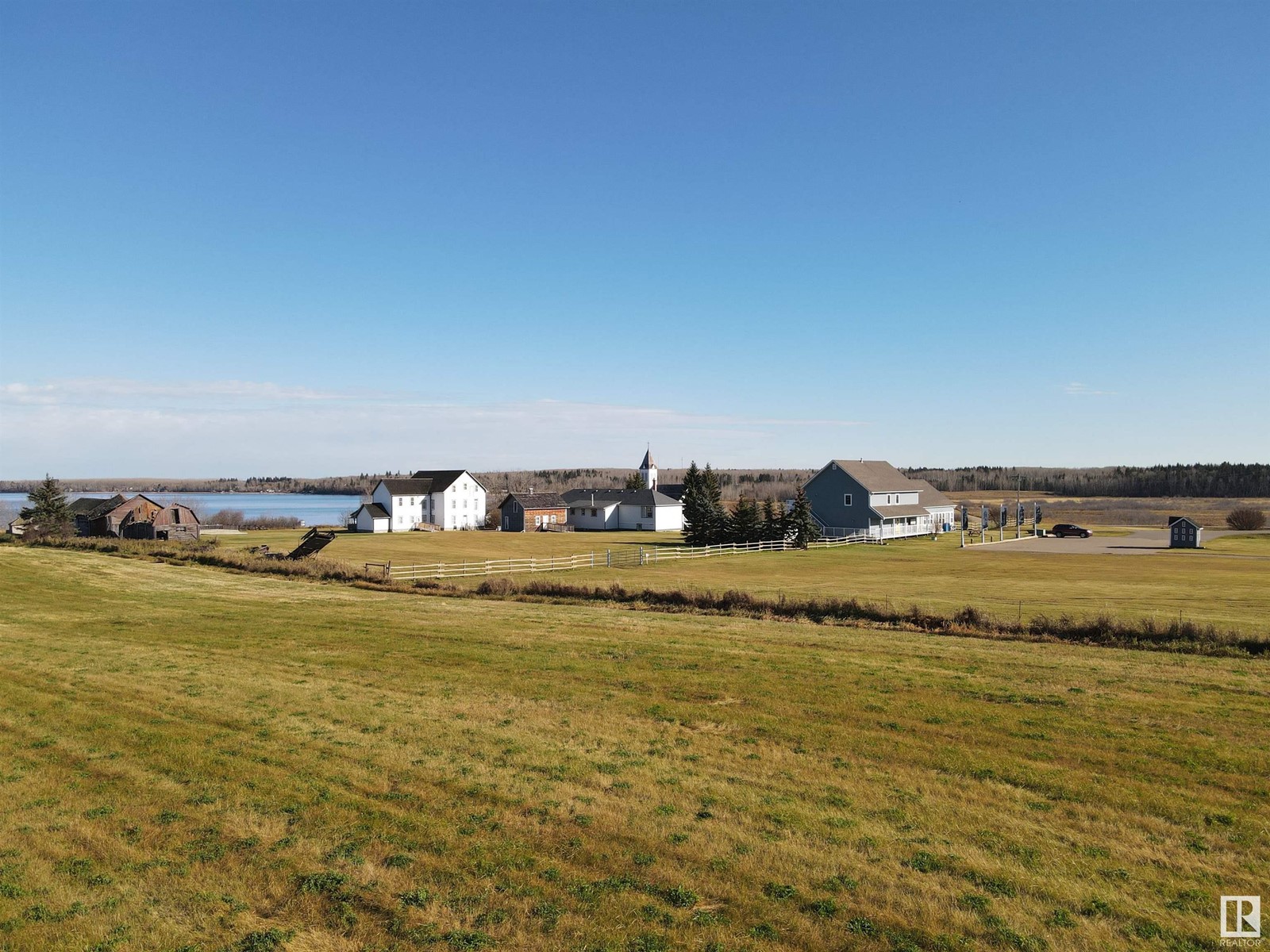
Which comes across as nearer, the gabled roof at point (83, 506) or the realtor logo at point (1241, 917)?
the realtor logo at point (1241, 917)

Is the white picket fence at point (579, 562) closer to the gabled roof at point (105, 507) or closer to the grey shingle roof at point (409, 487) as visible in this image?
the grey shingle roof at point (409, 487)

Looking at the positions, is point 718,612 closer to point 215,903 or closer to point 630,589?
point 630,589

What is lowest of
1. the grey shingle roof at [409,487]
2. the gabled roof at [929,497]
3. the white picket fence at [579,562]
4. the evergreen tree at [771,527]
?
the white picket fence at [579,562]

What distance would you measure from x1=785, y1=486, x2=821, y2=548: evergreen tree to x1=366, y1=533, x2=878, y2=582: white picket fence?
97 centimetres

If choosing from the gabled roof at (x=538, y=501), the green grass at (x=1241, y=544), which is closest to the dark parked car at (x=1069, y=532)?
the green grass at (x=1241, y=544)

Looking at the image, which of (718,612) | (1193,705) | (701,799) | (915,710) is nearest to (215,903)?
(701,799)

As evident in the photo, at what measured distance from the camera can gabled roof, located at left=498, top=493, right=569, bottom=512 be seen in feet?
336

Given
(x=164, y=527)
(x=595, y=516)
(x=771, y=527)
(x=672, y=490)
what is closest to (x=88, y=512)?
(x=164, y=527)

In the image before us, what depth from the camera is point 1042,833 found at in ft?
31.0

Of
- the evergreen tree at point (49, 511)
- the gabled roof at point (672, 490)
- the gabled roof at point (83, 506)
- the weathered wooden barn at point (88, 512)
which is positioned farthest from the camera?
the gabled roof at point (672, 490)

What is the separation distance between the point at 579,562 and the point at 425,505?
54725 millimetres

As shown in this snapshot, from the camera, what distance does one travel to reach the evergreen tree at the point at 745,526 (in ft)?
233

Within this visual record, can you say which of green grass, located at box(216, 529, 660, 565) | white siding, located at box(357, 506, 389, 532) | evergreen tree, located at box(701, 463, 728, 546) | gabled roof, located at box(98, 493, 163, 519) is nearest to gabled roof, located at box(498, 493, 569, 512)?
green grass, located at box(216, 529, 660, 565)

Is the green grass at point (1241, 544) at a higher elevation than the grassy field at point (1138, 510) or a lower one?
lower
